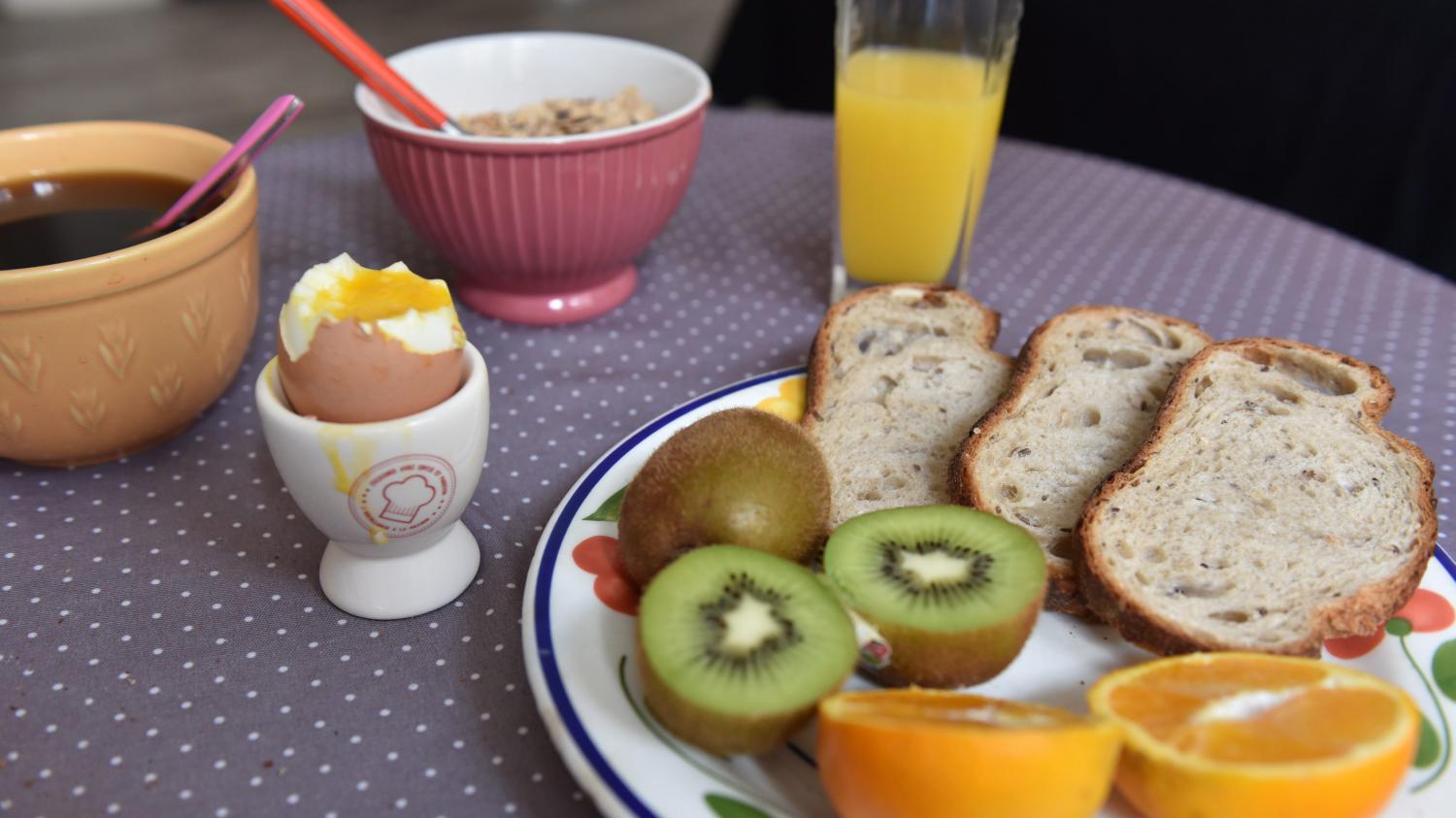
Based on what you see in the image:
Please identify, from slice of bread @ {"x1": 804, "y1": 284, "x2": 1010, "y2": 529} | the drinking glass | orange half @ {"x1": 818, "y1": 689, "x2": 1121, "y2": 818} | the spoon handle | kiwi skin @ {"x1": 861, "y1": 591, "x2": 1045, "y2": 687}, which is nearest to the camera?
orange half @ {"x1": 818, "y1": 689, "x2": 1121, "y2": 818}

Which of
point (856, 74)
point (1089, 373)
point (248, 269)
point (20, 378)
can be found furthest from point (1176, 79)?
point (20, 378)

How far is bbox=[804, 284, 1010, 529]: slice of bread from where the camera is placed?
99 cm

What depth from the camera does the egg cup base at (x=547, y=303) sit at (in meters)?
1.31

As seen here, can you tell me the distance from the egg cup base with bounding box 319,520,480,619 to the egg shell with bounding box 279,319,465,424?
0.46 feet

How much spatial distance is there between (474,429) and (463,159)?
0.47m

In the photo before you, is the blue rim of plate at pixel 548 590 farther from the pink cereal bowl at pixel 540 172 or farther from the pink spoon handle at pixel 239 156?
the pink spoon handle at pixel 239 156

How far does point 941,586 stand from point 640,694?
0.23m

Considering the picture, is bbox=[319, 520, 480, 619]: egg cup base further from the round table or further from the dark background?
the dark background

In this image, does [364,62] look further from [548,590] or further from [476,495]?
[548,590]

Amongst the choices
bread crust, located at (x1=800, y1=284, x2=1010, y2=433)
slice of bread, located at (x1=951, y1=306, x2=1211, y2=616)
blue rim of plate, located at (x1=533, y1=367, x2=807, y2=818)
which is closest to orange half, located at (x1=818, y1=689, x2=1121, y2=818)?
blue rim of plate, located at (x1=533, y1=367, x2=807, y2=818)

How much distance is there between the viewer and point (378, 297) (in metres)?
0.78

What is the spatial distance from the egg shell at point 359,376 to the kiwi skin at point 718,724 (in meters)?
0.26

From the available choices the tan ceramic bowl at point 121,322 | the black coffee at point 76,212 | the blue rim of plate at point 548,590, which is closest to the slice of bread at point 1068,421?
the blue rim of plate at point 548,590

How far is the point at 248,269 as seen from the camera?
3.42 feet
